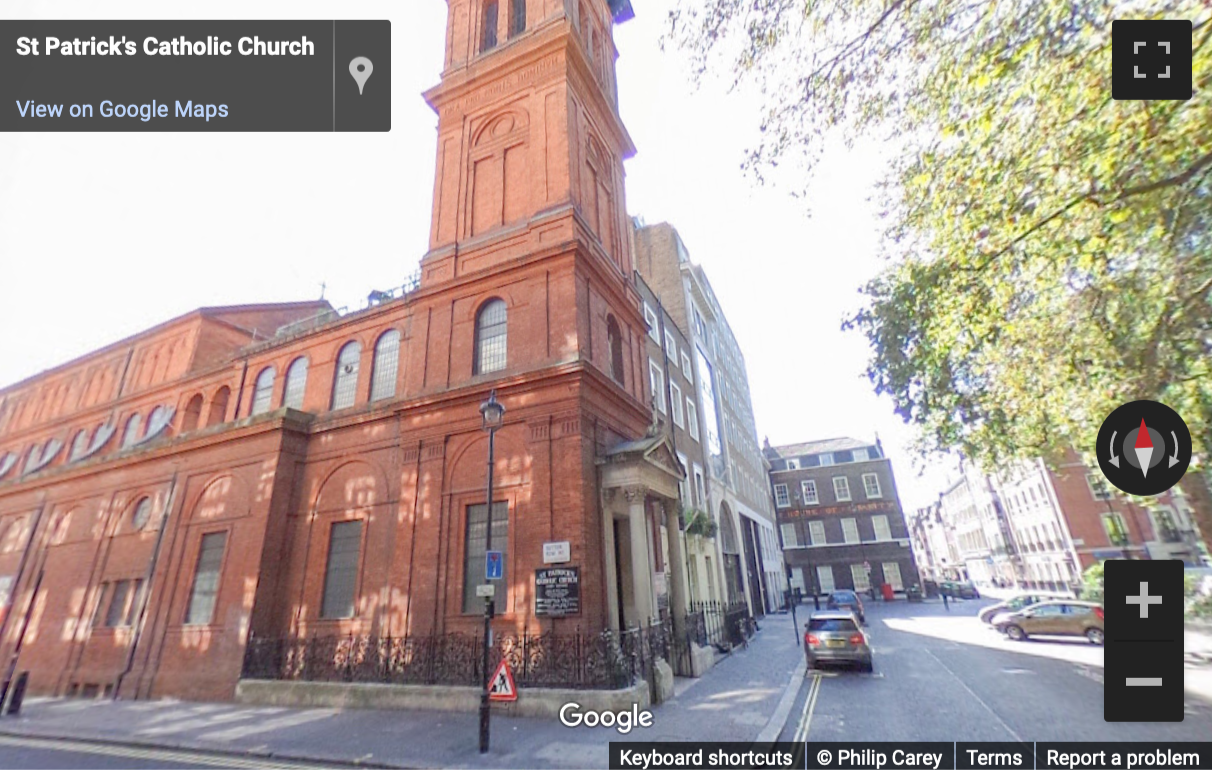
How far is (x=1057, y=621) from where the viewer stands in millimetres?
17875

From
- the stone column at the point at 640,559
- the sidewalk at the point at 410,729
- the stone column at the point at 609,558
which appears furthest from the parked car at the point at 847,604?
the stone column at the point at 609,558

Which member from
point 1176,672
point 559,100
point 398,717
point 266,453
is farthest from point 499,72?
point 1176,672

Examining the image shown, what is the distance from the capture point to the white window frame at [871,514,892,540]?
4494cm

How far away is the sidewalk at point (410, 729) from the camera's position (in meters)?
8.04

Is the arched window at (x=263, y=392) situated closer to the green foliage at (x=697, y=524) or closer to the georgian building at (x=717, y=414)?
the georgian building at (x=717, y=414)

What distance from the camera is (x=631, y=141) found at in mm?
22031

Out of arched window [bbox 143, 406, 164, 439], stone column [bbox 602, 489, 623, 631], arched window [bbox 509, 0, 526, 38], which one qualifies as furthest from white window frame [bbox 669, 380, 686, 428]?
arched window [bbox 143, 406, 164, 439]

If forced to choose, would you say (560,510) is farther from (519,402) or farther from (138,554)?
(138,554)

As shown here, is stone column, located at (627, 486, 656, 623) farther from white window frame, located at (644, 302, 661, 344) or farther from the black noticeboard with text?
white window frame, located at (644, 302, 661, 344)

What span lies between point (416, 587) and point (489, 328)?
722 cm

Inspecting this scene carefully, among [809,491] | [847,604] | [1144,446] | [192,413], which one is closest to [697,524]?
[847,604]

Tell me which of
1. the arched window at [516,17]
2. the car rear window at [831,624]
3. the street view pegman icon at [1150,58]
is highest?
the arched window at [516,17]

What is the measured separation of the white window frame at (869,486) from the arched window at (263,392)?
46999 millimetres

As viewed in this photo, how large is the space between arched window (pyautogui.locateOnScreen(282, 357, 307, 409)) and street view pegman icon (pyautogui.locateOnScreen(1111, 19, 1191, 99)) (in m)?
21.1
